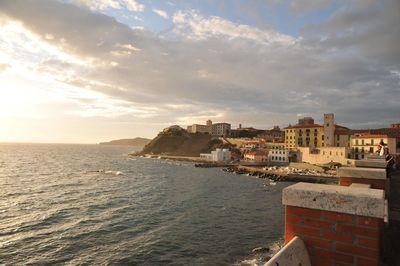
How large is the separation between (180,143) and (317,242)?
573 feet

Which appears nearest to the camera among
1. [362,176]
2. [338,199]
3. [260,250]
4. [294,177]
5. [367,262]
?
[367,262]

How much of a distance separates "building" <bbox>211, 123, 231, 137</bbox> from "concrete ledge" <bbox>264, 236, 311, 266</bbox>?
7025 inches

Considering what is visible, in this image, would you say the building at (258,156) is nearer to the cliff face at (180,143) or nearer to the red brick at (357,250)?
the cliff face at (180,143)

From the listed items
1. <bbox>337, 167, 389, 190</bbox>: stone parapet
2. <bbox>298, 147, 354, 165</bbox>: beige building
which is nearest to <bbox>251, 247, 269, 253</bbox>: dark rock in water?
<bbox>337, 167, 389, 190</bbox>: stone parapet

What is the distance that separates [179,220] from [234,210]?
7640 millimetres

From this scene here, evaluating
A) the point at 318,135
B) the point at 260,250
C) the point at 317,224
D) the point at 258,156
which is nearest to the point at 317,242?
the point at 317,224

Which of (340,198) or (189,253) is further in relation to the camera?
(189,253)

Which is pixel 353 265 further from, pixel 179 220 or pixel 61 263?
pixel 179 220

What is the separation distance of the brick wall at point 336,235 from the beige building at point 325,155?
67836 mm

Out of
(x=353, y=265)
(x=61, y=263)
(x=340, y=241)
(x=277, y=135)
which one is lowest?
(x=61, y=263)

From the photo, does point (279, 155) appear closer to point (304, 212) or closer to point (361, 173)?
point (361, 173)

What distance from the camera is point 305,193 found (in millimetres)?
2746

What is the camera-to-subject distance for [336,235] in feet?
8.55

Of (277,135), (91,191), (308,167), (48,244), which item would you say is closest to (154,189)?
(91,191)
